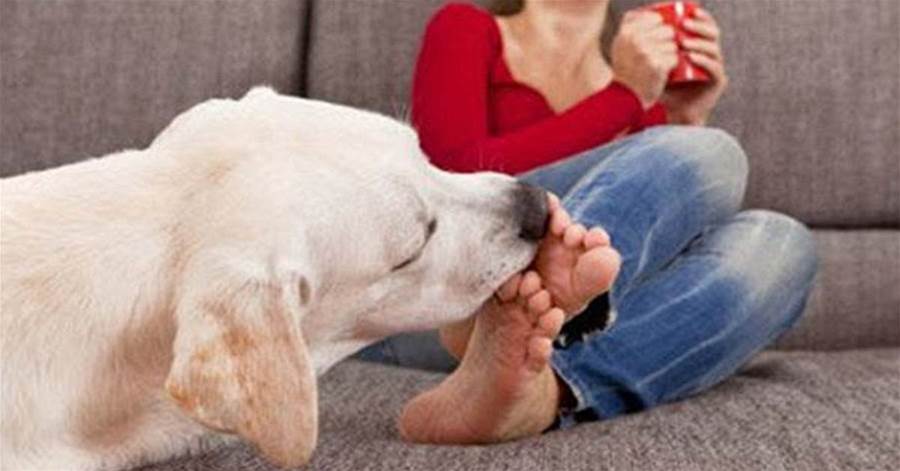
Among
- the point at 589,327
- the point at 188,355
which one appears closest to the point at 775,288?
Result: the point at 589,327

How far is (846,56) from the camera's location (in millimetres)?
2396

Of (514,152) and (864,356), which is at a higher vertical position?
(514,152)

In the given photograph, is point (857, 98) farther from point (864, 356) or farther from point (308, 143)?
point (308, 143)

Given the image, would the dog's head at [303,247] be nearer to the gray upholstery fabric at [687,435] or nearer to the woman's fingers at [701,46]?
the gray upholstery fabric at [687,435]

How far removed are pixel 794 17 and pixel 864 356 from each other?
669mm

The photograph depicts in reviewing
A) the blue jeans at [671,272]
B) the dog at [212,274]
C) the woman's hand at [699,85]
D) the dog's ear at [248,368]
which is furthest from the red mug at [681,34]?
the dog's ear at [248,368]

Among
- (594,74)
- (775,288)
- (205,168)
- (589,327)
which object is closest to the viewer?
(205,168)

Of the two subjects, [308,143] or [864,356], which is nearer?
[308,143]

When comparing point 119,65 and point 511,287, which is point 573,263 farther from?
point 119,65

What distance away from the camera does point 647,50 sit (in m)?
1.87

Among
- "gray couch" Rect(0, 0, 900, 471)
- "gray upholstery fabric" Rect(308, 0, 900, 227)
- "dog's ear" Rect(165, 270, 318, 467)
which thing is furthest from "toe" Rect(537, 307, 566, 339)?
"gray upholstery fabric" Rect(308, 0, 900, 227)

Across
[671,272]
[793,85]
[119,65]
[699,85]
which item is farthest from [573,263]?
[119,65]

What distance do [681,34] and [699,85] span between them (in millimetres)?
139

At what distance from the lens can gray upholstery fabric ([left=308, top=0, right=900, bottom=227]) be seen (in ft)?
7.71
